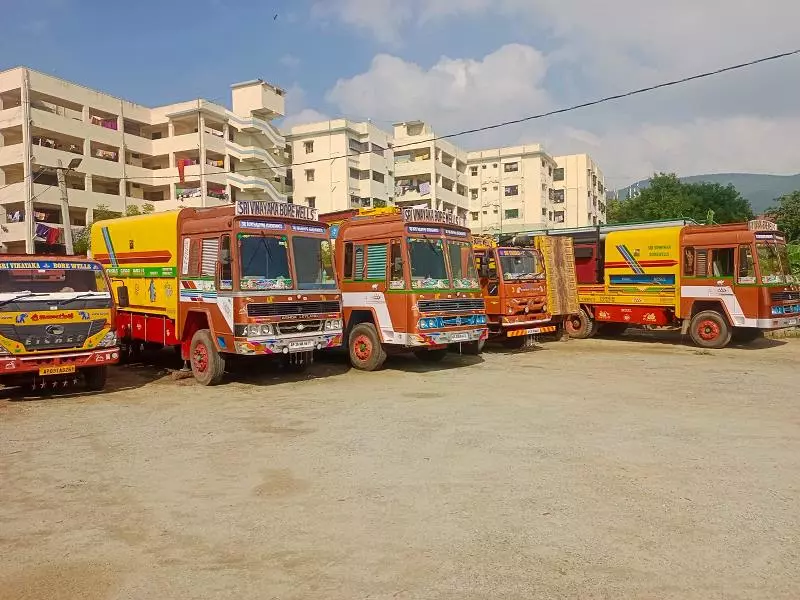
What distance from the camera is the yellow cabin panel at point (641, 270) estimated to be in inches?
632

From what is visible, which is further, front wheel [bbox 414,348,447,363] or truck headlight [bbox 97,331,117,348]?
front wheel [bbox 414,348,447,363]

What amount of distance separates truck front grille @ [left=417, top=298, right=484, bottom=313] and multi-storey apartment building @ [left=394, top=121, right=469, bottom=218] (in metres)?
47.1

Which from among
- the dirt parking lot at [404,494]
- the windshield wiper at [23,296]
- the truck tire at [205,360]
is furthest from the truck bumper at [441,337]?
the windshield wiper at [23,296]

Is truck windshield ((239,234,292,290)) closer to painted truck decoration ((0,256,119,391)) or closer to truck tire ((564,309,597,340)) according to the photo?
painted truck decoration ((0,256,119,391))

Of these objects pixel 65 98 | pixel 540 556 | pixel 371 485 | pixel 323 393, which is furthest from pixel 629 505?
pixel 65 98

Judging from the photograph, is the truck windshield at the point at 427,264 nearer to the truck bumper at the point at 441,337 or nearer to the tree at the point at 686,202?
the truck bumper at the point at 441,337

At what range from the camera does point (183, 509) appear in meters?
5.00

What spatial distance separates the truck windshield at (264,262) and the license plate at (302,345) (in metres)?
0.95

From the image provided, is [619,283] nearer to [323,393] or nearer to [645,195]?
[323,393]

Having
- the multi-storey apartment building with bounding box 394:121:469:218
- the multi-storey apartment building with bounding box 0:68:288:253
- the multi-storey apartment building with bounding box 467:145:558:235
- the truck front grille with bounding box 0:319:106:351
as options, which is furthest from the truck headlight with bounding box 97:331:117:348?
the multi-storey apartment building with bounding box 467:145:558:235

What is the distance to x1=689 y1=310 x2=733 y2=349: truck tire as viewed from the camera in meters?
15.2

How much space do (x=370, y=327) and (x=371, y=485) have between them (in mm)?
6910

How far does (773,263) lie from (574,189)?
6872 centimetres

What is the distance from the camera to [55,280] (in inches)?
389
